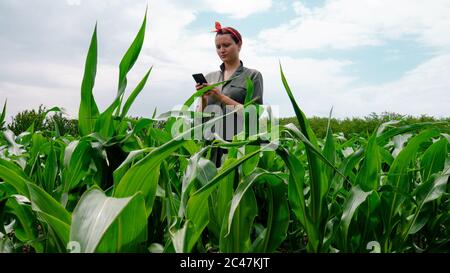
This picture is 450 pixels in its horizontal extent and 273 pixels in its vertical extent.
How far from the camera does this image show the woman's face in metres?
2.64

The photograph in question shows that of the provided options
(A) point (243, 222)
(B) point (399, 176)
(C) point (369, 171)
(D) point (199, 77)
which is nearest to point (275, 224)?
(A) point (243, 222)

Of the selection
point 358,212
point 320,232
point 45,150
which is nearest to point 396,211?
point 358,212

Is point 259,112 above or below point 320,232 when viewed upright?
above

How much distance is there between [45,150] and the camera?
4.78ft

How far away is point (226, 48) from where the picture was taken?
2658 mm

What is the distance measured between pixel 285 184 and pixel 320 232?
0.13m

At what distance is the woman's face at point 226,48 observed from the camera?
8.67 feet

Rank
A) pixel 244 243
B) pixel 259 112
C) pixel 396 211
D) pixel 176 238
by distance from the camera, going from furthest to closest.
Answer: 1. pixel 259 112
2. pixel 396 211
3. pixel 244 243
4. pixel 176 238

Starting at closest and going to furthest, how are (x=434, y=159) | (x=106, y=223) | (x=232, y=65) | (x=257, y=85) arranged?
(x=106, y=223) → (x=434, y=159) → (x=257, y=85) → (x=232, y=65)

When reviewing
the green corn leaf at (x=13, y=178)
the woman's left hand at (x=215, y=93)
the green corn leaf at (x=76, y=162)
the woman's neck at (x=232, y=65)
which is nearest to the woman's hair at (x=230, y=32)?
the woman's neck at (x=232, y=65)

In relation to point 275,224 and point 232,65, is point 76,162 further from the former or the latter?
point 232,65

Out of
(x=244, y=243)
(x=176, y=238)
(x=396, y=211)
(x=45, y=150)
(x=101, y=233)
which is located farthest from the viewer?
(x=45, y=150)

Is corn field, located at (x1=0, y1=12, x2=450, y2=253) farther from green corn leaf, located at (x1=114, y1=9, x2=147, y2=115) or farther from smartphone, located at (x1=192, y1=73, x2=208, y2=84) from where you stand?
smartphone, located at (x1=192, y1=73, x2=208, y2=84)
